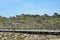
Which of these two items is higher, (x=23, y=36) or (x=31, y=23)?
(x=31, y=23)

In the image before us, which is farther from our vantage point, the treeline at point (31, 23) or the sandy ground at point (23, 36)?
the treeline at point (31, 23)

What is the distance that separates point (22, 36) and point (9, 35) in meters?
1.32

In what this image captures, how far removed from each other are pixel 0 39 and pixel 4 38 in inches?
16.1

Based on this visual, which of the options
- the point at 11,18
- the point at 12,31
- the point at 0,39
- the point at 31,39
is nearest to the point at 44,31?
the point at 31,39

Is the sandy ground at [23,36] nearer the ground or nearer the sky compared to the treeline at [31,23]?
nearer the ground

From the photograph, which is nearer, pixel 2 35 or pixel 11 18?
pixel 2 35

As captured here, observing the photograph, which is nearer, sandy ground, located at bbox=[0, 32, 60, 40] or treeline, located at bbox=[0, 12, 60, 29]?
sandy ground, located at bbox=[0, 32, 60, 40]

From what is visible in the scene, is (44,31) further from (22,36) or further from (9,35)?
(9,35)

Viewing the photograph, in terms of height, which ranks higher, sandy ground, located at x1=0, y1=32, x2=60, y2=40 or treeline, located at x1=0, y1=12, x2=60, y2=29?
treeline, located at x1=0, y1=12, x2=60, y2=29

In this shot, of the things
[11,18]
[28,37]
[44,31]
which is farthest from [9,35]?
[11,18]

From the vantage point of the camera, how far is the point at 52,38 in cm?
1809

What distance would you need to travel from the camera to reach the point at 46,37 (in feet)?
60.0

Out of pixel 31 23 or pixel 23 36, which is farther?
pixel 31 23

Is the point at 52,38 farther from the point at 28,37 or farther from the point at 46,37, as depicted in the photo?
the point at 28,37
